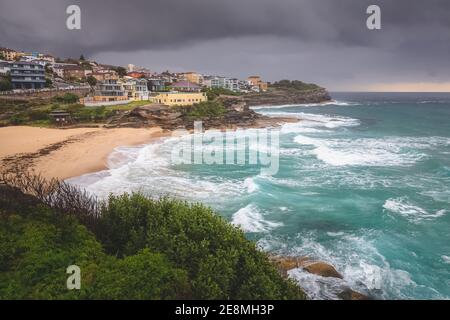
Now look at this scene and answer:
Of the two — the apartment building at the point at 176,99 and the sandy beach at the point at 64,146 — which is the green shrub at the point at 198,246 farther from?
the apartment building at the point at 176,99

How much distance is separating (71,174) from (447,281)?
3091cm

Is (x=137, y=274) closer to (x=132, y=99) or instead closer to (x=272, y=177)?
(x=272, y=177)

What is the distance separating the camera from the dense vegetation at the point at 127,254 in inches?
469

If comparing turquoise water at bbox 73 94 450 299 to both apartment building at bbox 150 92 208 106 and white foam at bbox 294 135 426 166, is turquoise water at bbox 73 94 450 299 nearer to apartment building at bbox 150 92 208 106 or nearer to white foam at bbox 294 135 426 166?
white foam at bbox 294 135 426 166

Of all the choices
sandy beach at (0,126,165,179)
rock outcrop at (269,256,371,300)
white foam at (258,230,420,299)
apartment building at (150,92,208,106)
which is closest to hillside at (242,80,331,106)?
apartment building at (150,92,208,106)

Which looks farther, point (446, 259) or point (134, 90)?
point (134, 90)

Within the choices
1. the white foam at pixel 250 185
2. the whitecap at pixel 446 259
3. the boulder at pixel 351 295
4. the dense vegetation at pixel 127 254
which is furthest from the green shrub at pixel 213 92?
the boulder at pixel 351 295

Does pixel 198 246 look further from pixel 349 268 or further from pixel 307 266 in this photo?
pixel 349 268

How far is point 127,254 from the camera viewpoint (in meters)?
15.1

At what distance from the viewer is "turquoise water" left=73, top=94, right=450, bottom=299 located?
19188 millimetres

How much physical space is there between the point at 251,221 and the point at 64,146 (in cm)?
3186

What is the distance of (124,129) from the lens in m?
63.2

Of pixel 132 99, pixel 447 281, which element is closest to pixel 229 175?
pixel 447 281

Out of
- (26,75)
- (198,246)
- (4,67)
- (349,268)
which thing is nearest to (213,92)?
(26,75)
